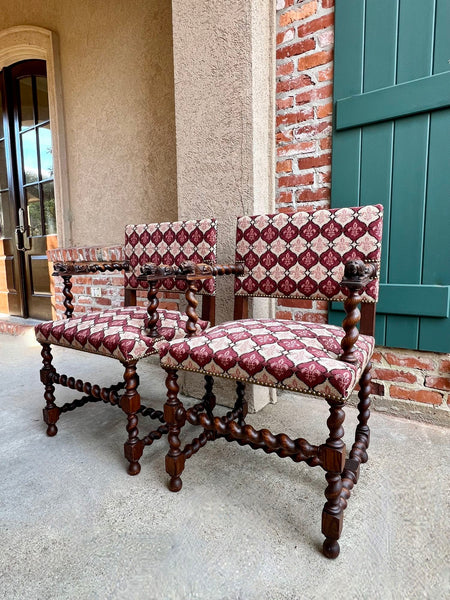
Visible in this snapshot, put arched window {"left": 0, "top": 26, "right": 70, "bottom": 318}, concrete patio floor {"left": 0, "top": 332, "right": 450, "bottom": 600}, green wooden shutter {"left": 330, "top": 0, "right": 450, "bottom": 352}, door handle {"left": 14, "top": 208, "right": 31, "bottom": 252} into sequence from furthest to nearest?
door handle {"left": 14, "top": 208, "right": 31, "bottom": 252} < arched window {"left": 0, "top": 26, "right": 70, "bottom": 318} < green wooden shutter {"left": 330, "top": 0, "right": 450, "bottom": 352} < concrete patio floor {"left": 0, "top": 332, "right": 450, "bottom": 600}

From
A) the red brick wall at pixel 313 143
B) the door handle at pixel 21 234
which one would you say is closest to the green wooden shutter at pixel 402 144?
the red brick wall at pixel 313 143

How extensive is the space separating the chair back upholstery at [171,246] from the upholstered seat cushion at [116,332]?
0.68 ft

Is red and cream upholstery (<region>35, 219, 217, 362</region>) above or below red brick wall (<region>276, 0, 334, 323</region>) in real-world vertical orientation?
below

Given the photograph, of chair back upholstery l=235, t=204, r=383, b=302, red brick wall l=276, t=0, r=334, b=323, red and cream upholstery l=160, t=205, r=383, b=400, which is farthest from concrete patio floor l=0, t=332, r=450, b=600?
red brick wall l=276, t=0, r=334, b=323

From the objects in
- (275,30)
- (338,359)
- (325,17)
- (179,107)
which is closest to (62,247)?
(179,107)

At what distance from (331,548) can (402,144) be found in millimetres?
1594

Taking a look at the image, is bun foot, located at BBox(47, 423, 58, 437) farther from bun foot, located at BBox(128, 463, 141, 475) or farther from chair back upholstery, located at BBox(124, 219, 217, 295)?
chair back upholstery, located at BBox(124, 219, 217, 295)

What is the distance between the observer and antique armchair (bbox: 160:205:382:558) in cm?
97

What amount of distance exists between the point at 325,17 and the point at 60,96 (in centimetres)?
236

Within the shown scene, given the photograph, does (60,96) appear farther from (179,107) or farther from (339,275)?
(339,275)

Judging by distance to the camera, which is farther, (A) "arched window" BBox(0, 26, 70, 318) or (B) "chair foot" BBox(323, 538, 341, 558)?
(A) "arched window" BBox(0, 26, 70, 318)

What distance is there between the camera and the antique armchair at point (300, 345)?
3.17 feet

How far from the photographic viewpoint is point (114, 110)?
2.76 meters

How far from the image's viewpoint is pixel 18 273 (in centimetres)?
Answer: 397
